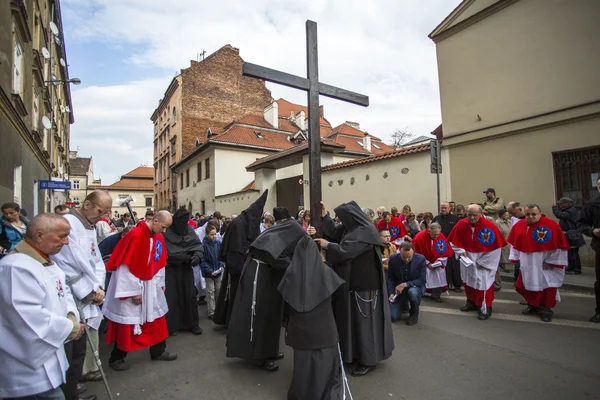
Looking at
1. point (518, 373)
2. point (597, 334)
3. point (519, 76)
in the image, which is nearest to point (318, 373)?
point (518, 373)

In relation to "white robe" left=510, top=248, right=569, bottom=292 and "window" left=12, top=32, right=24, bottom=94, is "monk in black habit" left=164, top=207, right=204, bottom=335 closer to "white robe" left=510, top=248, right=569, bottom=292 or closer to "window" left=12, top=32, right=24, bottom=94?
"white robe" left=510, top=248, right=569, bottom=292

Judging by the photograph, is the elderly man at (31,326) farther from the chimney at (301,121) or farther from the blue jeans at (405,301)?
the chimney at (301,121)

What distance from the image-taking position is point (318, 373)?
3.06 m

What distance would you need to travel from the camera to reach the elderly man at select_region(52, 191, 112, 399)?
304cm

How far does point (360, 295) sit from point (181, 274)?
2728 mm

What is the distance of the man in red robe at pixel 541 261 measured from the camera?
5.32 m

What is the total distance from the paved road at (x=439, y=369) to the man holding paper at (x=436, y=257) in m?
1.46

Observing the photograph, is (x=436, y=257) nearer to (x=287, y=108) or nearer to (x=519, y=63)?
(x=519, y=63)

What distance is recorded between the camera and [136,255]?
3.92 meters

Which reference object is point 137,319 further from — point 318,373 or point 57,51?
point 57,51

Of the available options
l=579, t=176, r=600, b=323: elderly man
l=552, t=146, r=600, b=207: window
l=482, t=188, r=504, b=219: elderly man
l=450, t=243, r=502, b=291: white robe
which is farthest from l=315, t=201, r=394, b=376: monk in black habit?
l=552, t=146, r=600, b=207: window

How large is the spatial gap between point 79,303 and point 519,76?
39.2 ft

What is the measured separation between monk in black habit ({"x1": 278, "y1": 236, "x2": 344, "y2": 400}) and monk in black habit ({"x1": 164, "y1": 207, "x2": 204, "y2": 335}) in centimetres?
238

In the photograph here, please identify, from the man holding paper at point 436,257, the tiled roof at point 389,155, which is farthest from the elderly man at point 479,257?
the tiled roof at point 389,155
